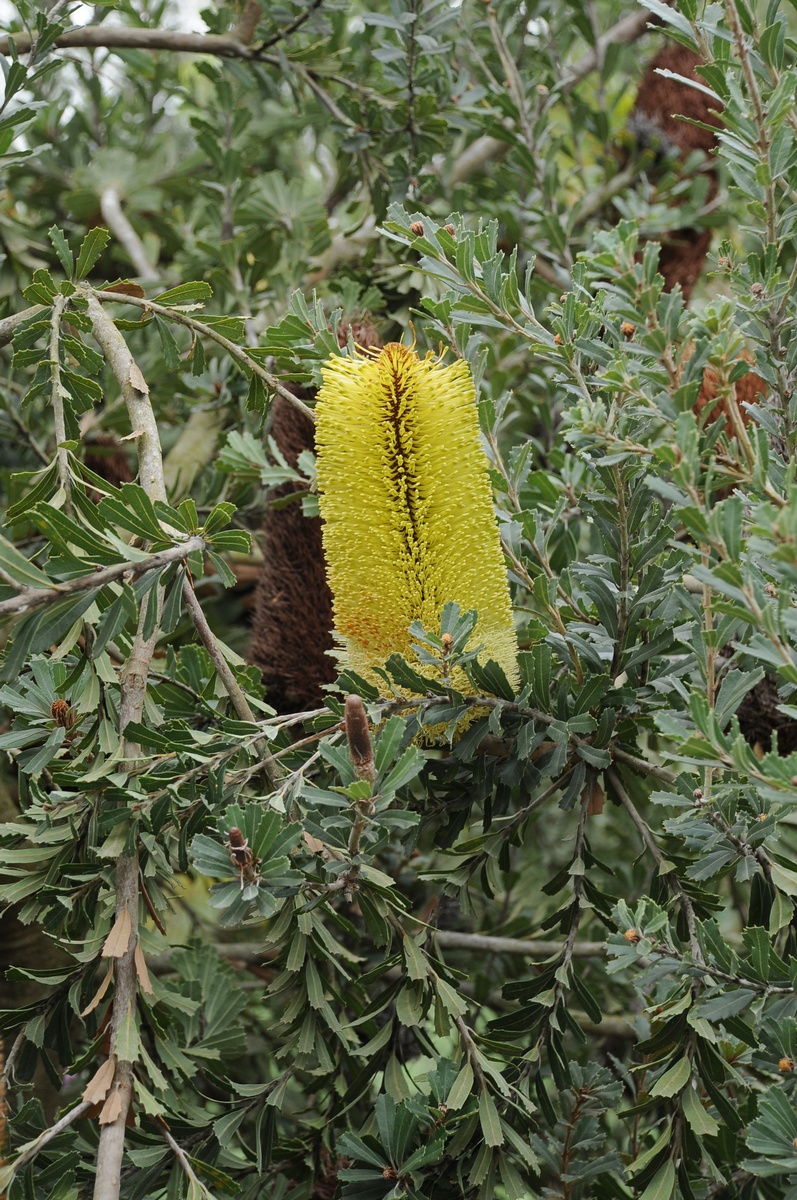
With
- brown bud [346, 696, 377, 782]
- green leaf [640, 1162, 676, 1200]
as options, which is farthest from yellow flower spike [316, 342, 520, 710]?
green leaf [640, 1162, 676, 1200]

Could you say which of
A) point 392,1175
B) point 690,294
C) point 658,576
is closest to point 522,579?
point 658,576

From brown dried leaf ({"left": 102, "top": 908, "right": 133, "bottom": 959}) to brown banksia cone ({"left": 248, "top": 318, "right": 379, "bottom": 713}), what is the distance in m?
0.35

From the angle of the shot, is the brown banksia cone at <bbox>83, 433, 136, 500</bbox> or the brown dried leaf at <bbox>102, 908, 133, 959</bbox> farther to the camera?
the brown banksia cone at <bbox>83, 433, 136, 500</bbox>

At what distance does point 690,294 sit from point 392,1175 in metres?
1.23

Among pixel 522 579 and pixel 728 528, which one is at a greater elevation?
pixel 728 528

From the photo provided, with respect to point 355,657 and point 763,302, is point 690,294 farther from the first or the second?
point 355,657

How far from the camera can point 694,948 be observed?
2.38 feet

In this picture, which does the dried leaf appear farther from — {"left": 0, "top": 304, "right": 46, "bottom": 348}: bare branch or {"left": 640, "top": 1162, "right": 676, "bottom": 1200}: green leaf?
{"left": 640, "top": 1162, "right": 676, "bottom": 1200}: green leaf

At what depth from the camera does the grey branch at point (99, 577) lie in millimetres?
613

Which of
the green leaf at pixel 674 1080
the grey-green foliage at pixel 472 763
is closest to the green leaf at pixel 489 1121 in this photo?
the grey-green foliage at pixel 472 763

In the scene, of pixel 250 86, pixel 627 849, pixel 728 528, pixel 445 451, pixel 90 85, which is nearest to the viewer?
pixel 728 528

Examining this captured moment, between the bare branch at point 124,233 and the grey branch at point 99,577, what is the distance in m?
1.15

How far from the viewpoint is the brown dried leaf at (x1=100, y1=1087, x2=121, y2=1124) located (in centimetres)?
62

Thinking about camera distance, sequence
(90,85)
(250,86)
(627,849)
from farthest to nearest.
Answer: (90,85) → (627,849) → (250,86)
